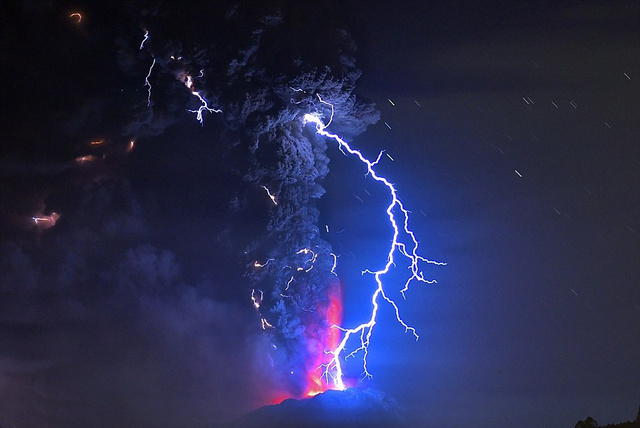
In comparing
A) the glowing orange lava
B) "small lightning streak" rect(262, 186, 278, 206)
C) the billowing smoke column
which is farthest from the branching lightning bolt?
the glowing orange lava

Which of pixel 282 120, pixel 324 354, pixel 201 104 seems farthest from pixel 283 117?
pixel 324 354

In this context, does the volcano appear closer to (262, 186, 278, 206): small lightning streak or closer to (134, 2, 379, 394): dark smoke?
(134, 2, 379, 394): dark smoke

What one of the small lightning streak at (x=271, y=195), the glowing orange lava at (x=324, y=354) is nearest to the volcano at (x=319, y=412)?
the glowing orange lava at (x=324, y=354)

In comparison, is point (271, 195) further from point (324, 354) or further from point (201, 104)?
point (324, 354)

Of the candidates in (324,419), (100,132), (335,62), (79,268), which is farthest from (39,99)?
(324,419)

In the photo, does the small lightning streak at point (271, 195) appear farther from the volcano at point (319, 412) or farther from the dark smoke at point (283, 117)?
the volcano at point (319, 412)
